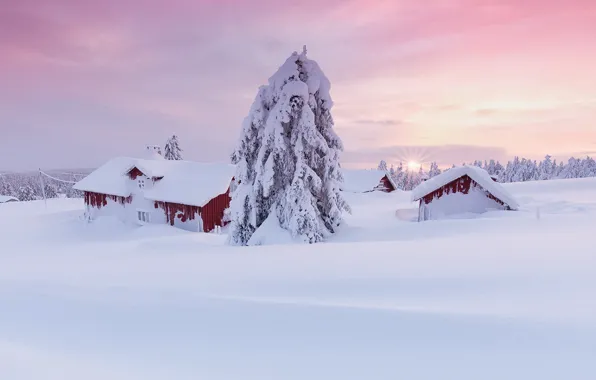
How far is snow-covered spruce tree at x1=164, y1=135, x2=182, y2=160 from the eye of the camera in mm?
56641

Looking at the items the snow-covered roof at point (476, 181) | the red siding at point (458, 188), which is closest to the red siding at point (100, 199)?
the snow-covered roof at point (476, 181)

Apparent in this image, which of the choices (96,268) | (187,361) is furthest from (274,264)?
(96,268)

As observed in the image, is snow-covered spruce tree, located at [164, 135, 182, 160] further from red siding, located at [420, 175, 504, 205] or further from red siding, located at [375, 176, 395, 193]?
red siding, located at [420, 175, 504, 205]

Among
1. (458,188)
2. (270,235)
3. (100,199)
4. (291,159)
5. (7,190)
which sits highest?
(7,190)

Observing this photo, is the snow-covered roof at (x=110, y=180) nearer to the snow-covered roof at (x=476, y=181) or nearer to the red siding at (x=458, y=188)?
the snow-covered roof at (x=476, y=181)

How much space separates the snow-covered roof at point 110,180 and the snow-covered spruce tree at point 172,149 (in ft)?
45.8

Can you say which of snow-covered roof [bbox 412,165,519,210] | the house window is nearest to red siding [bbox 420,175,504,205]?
snow-covered roof [bbox 412,165,519,210]

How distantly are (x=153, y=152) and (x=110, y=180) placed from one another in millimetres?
11250

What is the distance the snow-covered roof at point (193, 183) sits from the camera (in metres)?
30.6

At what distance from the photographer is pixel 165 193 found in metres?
32.4

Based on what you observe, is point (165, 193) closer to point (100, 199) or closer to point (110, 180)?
point (110, 180)

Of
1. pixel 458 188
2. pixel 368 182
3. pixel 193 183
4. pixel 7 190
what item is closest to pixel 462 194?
pixel 458 188

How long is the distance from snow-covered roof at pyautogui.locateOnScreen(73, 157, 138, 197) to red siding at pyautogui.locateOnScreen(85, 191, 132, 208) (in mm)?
629

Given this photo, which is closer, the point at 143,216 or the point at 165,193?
the point at 165,193
